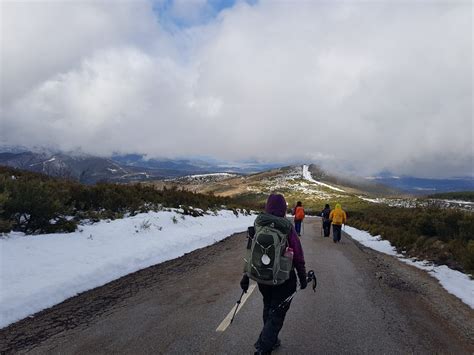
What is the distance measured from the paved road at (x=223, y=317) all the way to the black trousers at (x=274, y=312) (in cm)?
43

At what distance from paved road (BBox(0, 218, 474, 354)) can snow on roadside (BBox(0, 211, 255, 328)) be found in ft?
1.31

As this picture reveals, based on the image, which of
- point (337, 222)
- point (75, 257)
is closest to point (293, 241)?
point (75, 257)

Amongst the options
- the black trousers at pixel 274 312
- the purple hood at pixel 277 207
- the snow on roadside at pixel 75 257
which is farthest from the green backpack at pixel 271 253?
the snow on roadside at pixel 75 257

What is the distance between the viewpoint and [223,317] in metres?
6.70

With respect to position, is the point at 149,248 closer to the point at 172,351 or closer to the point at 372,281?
the point at 372,281

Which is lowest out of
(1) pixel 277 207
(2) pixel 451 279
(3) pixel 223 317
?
(2) pixel 451 279

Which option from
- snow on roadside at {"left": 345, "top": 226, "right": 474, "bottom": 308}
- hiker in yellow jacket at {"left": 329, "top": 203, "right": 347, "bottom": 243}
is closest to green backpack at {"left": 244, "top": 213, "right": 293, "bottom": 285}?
snow on roadside at {"left": 345, "top": 226, "right": 474, "bottom": 308}

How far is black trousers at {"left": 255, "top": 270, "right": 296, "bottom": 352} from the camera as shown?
5.11m

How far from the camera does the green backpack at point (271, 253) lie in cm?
498

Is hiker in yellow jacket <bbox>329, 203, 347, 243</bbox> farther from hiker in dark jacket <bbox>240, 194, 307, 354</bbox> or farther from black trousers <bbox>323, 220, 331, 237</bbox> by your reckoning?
hiker in dark jacket <bbox>240, 194, 307, 354</bbox>

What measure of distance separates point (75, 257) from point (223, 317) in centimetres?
473

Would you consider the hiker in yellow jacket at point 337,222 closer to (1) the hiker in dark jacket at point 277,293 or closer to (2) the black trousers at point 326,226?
(2) the black trousers at point 326,226

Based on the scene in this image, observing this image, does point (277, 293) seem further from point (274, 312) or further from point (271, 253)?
point (271, 253)

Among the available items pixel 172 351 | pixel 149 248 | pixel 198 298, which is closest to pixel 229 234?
pixel 149 248
